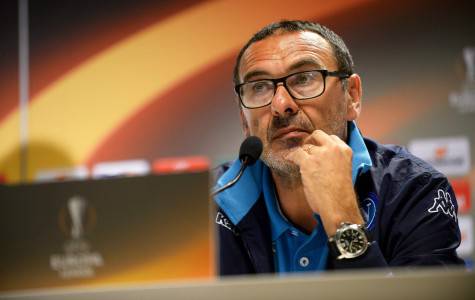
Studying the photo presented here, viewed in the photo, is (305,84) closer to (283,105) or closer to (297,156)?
(283,105)

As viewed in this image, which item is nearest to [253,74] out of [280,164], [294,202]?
[280,164]

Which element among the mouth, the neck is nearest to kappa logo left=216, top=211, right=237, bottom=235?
the neck

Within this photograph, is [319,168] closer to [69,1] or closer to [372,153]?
[372,153]

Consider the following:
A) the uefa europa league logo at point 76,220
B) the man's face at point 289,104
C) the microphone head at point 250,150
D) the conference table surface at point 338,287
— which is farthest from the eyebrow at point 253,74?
the conference table surface at point 338,287

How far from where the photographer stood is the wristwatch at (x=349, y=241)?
4.11 feet

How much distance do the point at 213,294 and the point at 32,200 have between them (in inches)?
49.3

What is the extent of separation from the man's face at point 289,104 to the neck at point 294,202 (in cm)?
3

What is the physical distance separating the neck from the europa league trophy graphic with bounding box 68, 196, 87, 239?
518mm

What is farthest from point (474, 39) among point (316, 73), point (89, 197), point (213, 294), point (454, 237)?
point (213, 294)

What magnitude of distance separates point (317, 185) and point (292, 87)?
0.34 metres

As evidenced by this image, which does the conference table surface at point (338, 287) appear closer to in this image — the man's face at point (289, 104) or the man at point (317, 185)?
the man at point (317, 185)

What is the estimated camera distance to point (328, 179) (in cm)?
142

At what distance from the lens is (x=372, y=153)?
164cm

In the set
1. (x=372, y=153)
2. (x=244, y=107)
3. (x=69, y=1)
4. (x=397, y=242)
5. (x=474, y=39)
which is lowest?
(x=397, y=242)
